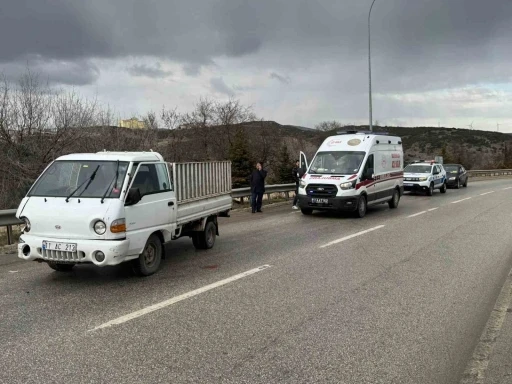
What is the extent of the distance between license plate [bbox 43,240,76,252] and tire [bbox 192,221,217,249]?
326 cm

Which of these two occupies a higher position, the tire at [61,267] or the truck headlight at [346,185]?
the truck headlight at [346,185]

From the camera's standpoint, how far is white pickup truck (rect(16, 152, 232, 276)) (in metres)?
6.24

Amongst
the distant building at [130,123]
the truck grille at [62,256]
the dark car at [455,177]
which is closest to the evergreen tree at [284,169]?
the dark car at [455,177]

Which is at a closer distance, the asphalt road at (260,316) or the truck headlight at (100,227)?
the asphalt road at (260,316)

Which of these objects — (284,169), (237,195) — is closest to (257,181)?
(237,195)

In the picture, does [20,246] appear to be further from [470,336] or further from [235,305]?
[470,336]

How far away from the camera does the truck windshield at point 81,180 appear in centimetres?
670

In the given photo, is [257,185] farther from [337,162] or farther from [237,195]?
[337,162]

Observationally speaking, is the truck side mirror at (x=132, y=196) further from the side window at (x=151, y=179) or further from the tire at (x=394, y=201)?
the tire at (x=394, y=201)

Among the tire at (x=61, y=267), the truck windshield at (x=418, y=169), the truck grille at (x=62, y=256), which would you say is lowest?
the tire at (x=61, y=267)

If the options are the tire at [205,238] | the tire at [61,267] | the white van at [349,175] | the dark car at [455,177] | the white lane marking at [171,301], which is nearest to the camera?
the white lane marking at [171,301]

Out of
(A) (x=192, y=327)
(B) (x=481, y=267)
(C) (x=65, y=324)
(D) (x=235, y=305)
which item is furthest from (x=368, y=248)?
(C) (x=65, y=324)

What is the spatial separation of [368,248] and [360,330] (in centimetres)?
488

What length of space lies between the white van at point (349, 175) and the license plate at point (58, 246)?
9629 millimetres
